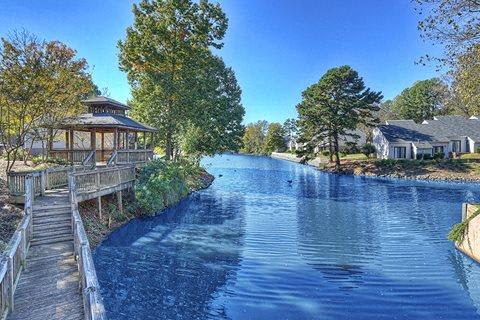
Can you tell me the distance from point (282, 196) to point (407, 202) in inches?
444

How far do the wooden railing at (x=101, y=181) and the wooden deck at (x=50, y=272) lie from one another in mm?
1638

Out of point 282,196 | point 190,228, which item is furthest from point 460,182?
point 190,228

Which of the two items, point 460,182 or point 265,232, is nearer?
point 265,232

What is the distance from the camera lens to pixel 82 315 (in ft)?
25.9

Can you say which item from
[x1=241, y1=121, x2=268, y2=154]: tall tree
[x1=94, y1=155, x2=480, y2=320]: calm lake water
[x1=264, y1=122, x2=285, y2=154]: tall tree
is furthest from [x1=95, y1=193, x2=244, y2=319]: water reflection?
[x1=241, y1=121, x2=268, y2=154]: tall tree

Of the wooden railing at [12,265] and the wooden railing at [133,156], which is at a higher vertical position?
the wooden railing at [133,156]

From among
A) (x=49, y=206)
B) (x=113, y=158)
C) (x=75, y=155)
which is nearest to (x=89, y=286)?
(x=49, y=206)

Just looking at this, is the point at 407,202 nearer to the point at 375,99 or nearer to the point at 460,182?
the point at 460,182

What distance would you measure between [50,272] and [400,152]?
209 feet

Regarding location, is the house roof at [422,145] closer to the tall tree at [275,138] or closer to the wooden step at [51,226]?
the tall tree at [275,138]

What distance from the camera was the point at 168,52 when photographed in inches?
1489

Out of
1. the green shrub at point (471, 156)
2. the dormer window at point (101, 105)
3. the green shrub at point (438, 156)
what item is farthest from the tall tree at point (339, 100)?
the dormer window at point (101, 105)

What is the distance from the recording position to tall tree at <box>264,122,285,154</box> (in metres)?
118

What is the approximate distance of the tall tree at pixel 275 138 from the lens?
118 m
